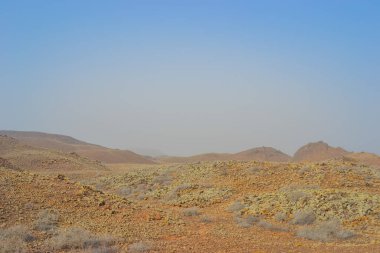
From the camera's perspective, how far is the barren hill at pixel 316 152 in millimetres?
63281

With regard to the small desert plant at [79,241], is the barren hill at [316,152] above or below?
above

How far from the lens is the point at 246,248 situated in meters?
10.0

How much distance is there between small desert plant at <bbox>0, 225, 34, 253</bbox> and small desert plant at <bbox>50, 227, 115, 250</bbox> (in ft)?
2.08

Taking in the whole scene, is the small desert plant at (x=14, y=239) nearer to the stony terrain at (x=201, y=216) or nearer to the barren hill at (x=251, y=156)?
the stony terrain at (x=201, y=216)

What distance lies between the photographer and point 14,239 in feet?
31.7

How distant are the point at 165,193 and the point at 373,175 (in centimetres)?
1121

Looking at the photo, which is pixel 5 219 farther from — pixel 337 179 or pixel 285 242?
pixel 337 179

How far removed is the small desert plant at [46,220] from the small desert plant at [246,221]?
18.6 feet

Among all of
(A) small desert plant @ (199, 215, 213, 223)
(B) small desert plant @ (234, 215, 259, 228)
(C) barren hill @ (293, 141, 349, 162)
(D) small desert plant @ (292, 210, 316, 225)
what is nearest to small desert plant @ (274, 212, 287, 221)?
(D) small desert plant @ (292, 210, 316, 225)

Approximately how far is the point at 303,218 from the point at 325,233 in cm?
217

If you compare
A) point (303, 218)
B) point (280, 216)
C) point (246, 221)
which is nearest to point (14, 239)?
point (246, 221)

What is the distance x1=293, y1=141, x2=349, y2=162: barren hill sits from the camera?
63281mm

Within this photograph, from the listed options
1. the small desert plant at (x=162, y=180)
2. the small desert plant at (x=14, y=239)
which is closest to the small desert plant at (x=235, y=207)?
the small desert plant at (x=162, y=180)

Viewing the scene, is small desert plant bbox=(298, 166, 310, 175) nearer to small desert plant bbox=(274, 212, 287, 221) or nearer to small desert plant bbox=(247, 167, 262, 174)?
small desert plant bbox=(247, 167, 262, 174)
